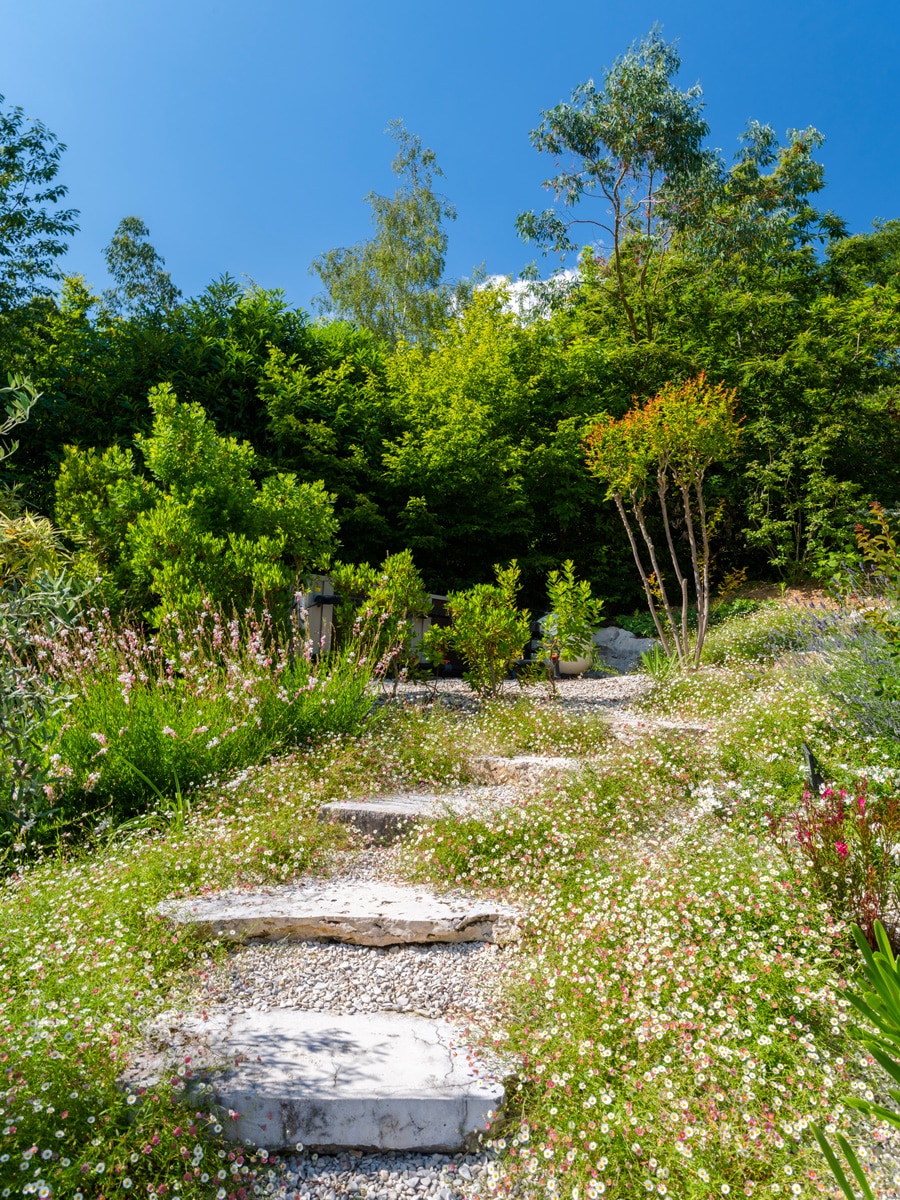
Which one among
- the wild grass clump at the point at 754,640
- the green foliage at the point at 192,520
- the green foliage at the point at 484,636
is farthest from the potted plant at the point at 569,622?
the green foliage at the point at 192,520

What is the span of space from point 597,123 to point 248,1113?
15.0 meters

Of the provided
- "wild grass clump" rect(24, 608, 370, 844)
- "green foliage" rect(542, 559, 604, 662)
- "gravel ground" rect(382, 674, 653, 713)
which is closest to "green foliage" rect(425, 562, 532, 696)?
"gravel ground" rect(382, 674, 653, 713)

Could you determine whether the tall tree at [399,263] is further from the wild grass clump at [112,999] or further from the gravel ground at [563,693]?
the wild grass clump at [112,999]

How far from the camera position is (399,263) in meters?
17.9

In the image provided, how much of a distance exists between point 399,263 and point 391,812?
16.7 m

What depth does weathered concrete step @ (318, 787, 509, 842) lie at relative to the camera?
4.06 m

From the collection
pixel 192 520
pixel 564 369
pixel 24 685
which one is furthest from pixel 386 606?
pixel 564 369

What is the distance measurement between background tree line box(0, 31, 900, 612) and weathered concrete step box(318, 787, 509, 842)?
238 inches

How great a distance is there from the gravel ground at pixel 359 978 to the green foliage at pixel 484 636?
13.3ft

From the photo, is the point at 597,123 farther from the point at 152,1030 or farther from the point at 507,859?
the point at 152,1030

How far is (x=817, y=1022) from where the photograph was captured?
7.64 ft

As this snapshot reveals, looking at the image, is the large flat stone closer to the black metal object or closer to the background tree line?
the background tree line

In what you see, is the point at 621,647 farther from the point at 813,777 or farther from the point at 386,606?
the point at 813,777

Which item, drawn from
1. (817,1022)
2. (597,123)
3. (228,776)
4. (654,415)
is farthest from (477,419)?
(817,1022)
